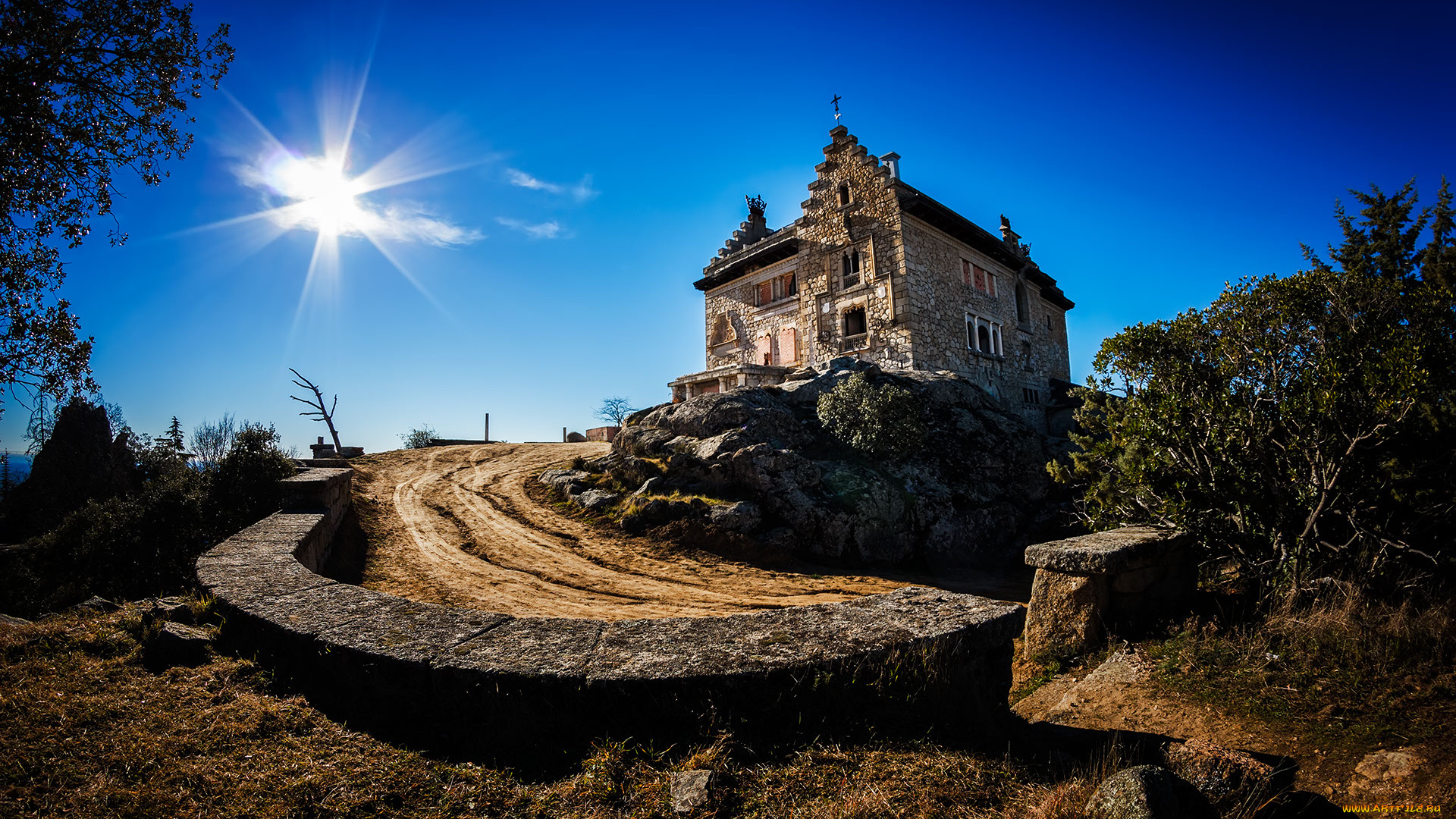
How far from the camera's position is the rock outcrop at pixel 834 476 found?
12547 mm

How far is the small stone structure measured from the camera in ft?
15.5

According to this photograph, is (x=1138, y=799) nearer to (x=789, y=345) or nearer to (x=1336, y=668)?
(x=1336, y=668)

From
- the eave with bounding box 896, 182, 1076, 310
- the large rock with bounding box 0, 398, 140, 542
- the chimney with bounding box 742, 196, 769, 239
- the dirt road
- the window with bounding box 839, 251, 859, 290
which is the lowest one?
the dirt road

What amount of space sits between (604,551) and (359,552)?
429 centimetres

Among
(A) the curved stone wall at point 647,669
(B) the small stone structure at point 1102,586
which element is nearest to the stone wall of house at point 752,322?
(B) the small stone structure at point 1102,586

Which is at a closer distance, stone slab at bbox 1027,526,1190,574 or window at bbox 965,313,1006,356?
stone slab at bbox 1027,526,1190,574

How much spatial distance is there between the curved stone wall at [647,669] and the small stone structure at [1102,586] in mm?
2014

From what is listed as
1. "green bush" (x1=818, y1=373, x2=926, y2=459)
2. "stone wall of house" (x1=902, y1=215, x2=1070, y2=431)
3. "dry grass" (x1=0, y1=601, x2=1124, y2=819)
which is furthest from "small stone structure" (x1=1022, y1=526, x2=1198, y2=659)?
"stone wall of house" (x1=902, y1=215, x2=1070, y2=431)

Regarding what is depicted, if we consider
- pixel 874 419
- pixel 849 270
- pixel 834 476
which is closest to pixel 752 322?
pixel 849 270

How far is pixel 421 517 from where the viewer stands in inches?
503

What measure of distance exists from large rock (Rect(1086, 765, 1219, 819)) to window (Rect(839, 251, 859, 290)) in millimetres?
21687

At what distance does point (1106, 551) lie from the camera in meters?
4.56

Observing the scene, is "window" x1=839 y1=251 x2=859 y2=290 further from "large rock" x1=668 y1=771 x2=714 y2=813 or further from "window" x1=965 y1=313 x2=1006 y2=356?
"large rock" x1=668 y1=771 x2=714 y2=813

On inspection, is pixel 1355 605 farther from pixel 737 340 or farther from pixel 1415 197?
pixel 737 340
